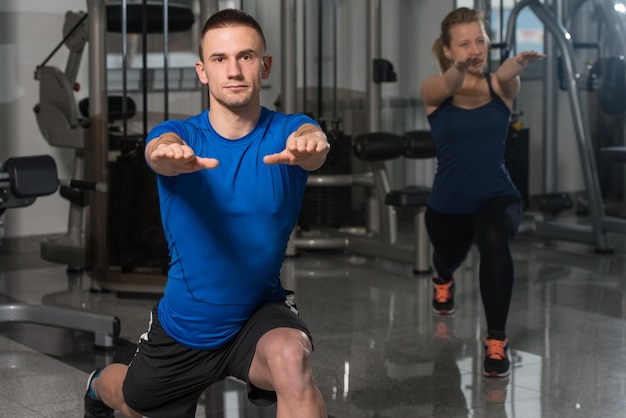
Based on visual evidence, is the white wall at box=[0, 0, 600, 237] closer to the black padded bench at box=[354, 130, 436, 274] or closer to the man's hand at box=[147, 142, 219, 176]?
the black padded bench at box=[354, 130, 436, 274]

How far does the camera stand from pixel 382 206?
16.5 ft

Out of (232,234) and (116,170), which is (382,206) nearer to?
(116,170)

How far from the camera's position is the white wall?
17.3 ft

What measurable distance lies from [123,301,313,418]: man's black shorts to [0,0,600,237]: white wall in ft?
11.3

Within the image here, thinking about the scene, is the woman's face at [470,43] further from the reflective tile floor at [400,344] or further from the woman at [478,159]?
the reflective tile floor at [400,344]

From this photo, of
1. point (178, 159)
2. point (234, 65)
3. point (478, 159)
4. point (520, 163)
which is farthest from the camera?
point (520, 163)

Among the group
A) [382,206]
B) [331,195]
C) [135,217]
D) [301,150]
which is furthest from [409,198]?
[301,150]

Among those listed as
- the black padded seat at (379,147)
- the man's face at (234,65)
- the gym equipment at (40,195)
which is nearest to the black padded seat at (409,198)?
the black padded seat at (379,147)

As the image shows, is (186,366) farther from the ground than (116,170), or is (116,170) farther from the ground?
(116,170)

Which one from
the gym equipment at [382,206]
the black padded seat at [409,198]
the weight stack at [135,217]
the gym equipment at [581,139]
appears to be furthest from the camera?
the gym equipment at [581,139]

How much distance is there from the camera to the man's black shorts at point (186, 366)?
75.6 inches

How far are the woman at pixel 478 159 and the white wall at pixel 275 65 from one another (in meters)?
2.25

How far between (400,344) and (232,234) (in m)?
1.63

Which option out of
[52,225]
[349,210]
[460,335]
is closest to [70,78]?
[52,225]
